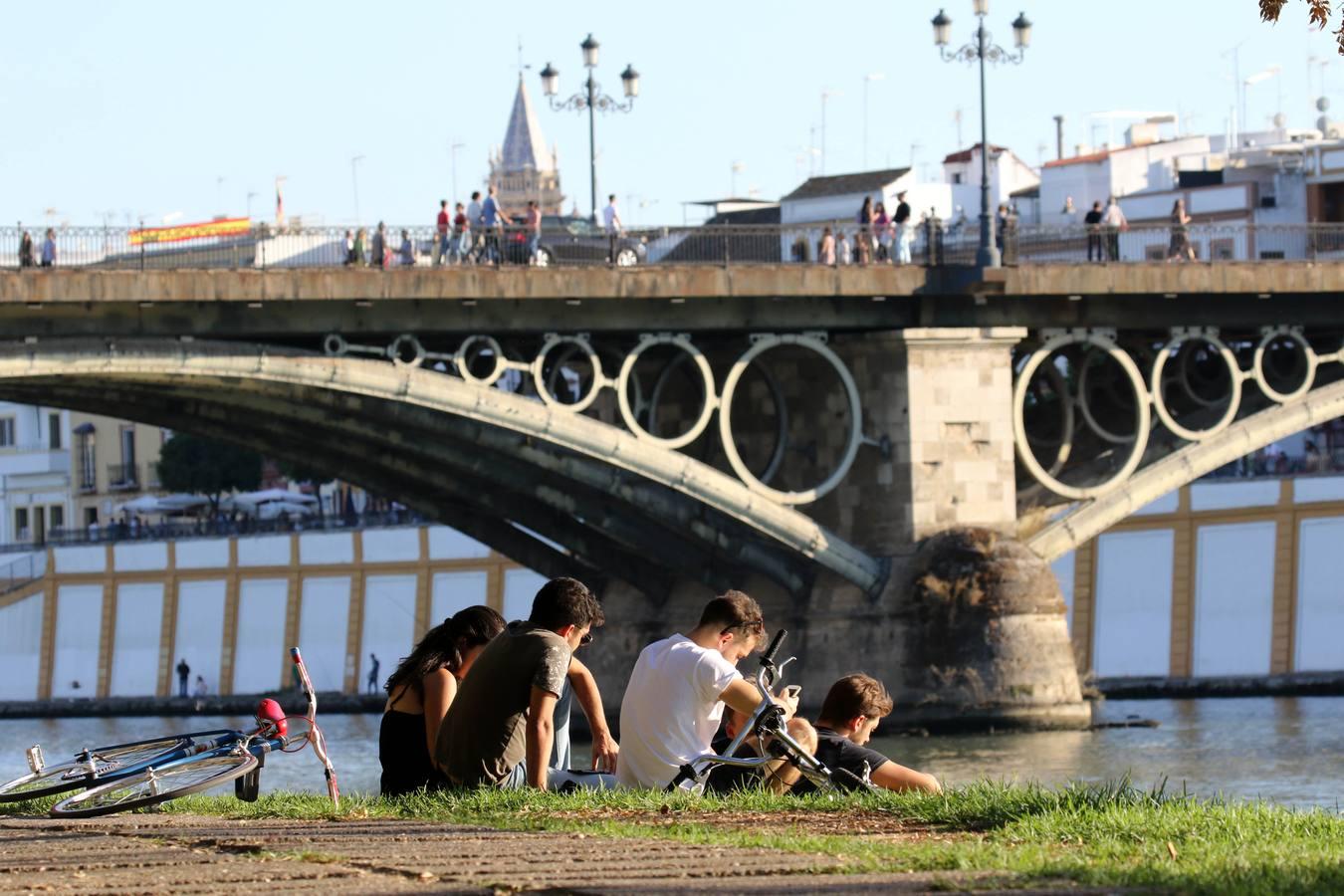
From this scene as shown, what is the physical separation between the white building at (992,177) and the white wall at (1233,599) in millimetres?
26699

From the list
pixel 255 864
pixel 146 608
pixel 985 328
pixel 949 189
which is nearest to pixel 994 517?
pixel 985 328

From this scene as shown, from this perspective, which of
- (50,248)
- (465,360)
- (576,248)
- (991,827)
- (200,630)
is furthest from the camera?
(200,630)

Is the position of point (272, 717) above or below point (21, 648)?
above

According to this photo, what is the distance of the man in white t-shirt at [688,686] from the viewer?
12.4 meters

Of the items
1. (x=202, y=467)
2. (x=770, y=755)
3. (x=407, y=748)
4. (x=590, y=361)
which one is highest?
(x=590, y=361)

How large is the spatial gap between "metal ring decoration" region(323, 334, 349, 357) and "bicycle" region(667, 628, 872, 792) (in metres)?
19.7

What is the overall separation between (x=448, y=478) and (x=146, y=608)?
31.7 metres

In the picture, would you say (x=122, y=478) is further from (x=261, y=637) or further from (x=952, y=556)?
(x=952, y=556)

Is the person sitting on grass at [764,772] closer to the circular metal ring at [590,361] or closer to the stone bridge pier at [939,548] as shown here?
the circular metal ring at [590,361]

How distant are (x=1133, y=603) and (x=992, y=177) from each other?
31.1m

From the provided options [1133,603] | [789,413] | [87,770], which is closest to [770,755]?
[87,770]

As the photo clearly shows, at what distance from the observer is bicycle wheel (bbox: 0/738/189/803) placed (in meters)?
13.2

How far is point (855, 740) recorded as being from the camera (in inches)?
504

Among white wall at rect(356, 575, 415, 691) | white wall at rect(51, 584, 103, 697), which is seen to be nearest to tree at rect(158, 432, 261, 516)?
white wall at rect(51, 584, 103, 697)
